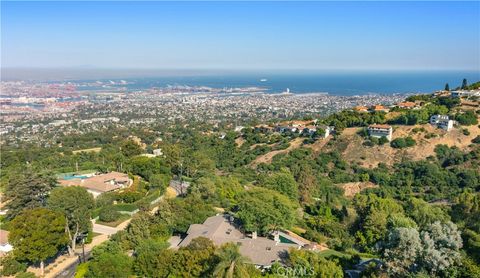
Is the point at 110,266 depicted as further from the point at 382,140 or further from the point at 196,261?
the point at 382,140

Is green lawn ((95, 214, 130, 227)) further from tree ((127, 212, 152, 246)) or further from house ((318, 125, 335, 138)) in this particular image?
house ((318, 125, 335, 138))

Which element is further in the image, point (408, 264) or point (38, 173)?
point (38, 173)

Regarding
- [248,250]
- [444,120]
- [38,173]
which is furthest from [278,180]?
[444,120]

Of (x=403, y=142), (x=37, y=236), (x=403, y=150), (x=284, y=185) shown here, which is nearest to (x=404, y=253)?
(x=284, y=185)

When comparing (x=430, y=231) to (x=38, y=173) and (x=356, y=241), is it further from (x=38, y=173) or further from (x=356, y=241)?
(x=38, y=173)

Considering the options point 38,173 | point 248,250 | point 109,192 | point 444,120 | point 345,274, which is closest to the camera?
point 345,274

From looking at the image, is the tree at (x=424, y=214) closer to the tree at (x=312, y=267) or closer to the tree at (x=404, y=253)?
the tree at (x=404, y=253)

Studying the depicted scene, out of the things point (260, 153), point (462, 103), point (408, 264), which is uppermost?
point (462, 103)
